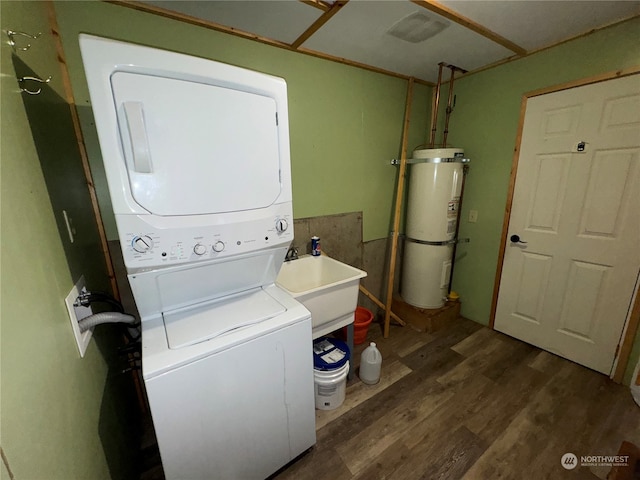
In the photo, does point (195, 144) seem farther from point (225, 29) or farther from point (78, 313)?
point (225, 29)

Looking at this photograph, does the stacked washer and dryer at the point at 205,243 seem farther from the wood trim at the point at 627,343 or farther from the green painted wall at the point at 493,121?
the wood trim at the point at 627,343

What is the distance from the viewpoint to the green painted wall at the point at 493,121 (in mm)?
1572

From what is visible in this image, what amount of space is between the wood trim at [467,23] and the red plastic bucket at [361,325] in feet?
6.68

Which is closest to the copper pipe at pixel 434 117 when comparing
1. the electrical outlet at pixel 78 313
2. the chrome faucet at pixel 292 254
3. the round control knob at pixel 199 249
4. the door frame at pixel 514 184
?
the door frame at pixel 514 184

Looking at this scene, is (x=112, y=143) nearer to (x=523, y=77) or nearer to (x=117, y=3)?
(x=117, y=3)

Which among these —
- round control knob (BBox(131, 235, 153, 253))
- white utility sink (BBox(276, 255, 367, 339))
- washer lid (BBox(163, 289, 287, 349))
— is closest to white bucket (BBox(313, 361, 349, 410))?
white utility sink (BBox(276, 255, 367, 339))

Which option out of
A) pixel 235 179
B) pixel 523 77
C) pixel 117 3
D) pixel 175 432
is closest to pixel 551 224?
pixel 523 77

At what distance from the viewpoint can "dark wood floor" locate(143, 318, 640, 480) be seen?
1.29 metres

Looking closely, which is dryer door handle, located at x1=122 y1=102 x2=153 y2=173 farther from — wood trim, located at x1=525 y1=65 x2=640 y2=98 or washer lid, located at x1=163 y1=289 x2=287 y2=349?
wood trim, located at x1=525 y1=65 x2=640 y2=98

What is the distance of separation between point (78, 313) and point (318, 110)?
5.99ft

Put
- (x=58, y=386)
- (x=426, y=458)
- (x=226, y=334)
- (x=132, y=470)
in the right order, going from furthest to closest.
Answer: (x=426, y=458)
(x=132, y=470)
(x=226, y=334)
(x=58, y=386)

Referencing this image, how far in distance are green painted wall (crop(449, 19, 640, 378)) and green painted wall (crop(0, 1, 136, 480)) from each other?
2.77m

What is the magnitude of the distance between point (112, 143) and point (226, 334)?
73 centimetres

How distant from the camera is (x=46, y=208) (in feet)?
2.69
